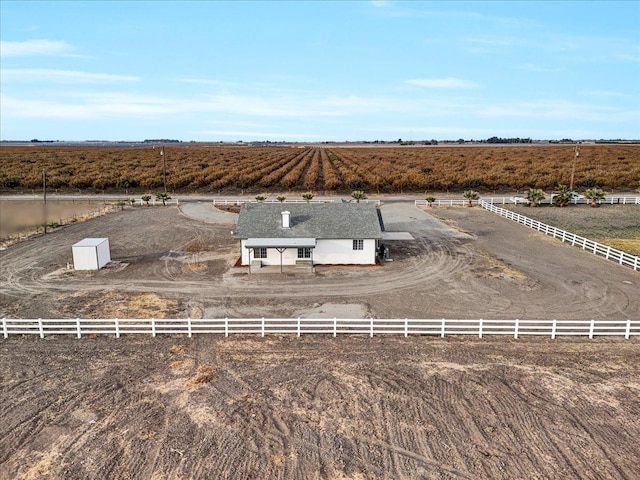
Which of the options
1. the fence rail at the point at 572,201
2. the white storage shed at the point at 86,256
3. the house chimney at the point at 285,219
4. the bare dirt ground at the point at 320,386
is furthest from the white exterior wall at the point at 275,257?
the fence rail at the point at 572,201

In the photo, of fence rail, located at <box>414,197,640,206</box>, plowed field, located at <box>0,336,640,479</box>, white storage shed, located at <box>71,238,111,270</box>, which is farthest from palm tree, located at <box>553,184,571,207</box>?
white storage shed, located at <box>71,238,111,270</box>

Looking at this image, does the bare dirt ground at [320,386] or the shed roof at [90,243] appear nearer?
the bare dirt ground at [320,386]

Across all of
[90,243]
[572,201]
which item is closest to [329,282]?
[90,243]

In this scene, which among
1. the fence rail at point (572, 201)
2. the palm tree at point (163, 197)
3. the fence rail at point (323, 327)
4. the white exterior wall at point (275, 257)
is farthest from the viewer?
the fence rail at point (572, 201)

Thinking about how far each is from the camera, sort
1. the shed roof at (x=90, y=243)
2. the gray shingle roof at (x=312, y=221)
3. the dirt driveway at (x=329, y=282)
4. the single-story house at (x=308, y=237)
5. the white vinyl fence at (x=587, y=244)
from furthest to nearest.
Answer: the gray shingle roof at (x=312, y=221), the white vinyl fence at (x=587, y=244), the single-story house at (x=308, y=237), the shed roof at (x=90, y=243), the dirt driveway at (x=329, y=282)

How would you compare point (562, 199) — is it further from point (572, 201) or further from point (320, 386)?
point (320, 386)

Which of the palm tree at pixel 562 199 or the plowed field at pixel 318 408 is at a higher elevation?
the palm tree at pixel 562 199

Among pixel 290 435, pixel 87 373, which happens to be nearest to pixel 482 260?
pixel 290 435

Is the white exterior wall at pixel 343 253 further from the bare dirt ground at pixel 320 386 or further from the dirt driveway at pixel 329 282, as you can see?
the bare dirt ground at pixel 320 386

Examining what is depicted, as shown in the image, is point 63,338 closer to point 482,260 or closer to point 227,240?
point 227,240
